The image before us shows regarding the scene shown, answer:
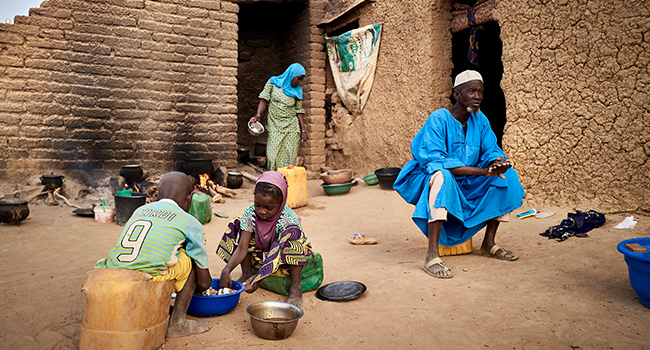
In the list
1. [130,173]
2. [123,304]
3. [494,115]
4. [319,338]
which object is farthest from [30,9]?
[494,115]

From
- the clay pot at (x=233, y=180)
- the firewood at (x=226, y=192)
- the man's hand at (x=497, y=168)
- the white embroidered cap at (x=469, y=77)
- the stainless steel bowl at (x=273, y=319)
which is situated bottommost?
the firewood at (x=226, y=192)

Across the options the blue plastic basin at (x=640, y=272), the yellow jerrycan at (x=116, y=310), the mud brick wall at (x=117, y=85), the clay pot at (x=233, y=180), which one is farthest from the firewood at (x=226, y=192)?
the blue plastic basin at (x=640, y=272)

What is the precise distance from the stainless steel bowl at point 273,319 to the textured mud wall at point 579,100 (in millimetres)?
3320

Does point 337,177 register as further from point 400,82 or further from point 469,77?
point 469,77

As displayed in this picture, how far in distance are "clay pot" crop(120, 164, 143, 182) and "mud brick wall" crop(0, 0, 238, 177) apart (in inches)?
23.3

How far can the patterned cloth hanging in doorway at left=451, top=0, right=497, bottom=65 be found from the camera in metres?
5.38

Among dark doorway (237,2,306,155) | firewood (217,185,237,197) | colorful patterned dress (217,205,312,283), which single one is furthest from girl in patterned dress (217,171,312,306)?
dark doorway (237,2,306,155)

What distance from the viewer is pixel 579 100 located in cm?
419

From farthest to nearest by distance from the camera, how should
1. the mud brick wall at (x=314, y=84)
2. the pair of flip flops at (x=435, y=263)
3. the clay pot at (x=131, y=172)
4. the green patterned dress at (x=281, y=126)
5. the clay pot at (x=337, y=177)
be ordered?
the mud brick wall at (x=314, y=84) < the green patterned dress at (x=281, y=126) < the clay pot at (x=337, y=177) < the clay pot at (x=131, y=172) < the pair of flip flops at (x=435, y=263)

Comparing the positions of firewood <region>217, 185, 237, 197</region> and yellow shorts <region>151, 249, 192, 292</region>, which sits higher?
yellow shorts <region>151, 249, 192, 292</region>

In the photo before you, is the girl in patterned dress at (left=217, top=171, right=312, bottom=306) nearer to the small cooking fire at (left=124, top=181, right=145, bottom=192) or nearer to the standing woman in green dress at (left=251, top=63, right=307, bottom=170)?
the small cooking fire at (left=124, top=181, right=145, bottom=192)

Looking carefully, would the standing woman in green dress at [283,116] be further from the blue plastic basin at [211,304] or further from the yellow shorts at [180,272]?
the yellow shorts at [180,272]

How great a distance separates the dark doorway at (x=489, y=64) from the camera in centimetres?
680

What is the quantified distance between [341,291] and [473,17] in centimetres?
444
